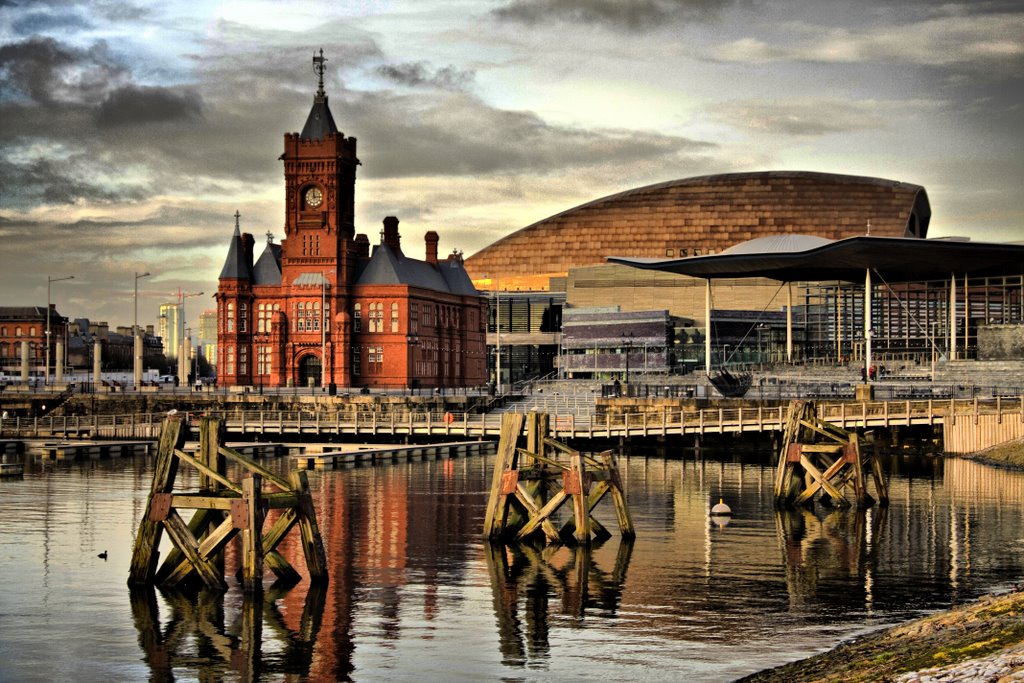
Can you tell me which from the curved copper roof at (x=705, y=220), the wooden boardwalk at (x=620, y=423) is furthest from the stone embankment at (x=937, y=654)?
the curved copper roof at (x=705, y=220)

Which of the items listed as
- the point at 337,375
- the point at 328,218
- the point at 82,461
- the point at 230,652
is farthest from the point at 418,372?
the point at 230,652

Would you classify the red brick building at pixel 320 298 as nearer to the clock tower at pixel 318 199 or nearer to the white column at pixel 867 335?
the clock tower at pixel 318 199

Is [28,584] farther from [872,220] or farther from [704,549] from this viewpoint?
[872,220]

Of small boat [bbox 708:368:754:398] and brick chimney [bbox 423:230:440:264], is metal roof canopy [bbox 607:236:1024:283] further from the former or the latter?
brick chimney [bbox 423:230:440:264]

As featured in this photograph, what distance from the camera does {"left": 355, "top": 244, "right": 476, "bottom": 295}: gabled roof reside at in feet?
380

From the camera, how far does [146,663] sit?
80.2 ft

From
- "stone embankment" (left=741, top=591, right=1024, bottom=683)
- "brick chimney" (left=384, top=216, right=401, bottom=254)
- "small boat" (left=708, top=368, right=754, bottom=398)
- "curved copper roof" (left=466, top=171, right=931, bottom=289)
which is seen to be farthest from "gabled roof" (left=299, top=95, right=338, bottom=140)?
"stone embankment" (left=741, top=591, right=1024, bottom=683)

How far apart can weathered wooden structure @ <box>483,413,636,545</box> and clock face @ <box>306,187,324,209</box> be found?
76.4 meters

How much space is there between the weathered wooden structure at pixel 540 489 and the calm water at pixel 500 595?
99 cm

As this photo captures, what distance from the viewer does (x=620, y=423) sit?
80.7 metres

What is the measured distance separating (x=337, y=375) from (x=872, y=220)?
7772cm

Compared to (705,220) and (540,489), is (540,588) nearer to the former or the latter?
(540,489)

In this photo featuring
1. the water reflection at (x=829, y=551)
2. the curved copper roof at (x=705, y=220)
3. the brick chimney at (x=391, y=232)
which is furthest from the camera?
the curved copper roof at (x=705, y=220)

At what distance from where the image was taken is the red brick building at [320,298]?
113625 mm
